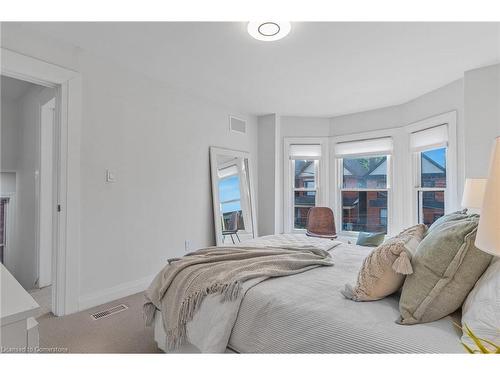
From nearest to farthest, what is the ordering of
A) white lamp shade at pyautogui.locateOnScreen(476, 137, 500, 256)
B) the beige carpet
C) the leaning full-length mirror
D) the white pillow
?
1. white lamp shade at pyautogui.locateOnScreen(476, 137, 500, 256)
2. the white pillow
3. the beige carpet
4. the leaning full-length mirror

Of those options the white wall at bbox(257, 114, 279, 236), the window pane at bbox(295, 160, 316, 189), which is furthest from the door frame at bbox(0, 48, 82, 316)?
the window pane at bbox(295, 160, 316, 189)

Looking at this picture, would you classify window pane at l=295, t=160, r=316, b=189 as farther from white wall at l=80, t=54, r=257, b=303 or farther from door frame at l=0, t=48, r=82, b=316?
door frame at l=0, t=48, r=82, b=316

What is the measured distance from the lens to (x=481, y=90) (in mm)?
2768

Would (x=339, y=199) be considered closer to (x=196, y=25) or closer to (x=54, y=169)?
(x=196, y=25)

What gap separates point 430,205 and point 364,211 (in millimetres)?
969

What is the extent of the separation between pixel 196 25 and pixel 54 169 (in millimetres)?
1758

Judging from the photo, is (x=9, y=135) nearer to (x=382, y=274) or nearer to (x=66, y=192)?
(x=66, y=192)

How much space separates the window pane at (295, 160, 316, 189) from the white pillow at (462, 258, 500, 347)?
3681 millimetres

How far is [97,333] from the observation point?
2.09 meters

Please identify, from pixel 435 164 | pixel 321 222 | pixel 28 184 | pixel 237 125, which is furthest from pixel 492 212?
pixel 28 184

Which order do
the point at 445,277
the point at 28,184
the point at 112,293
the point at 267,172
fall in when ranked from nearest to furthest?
the point at 445,277 < the point at 112,293 < the point at 28,184 < the point at 267,172

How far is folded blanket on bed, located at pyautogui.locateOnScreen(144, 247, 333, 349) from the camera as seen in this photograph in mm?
1547
